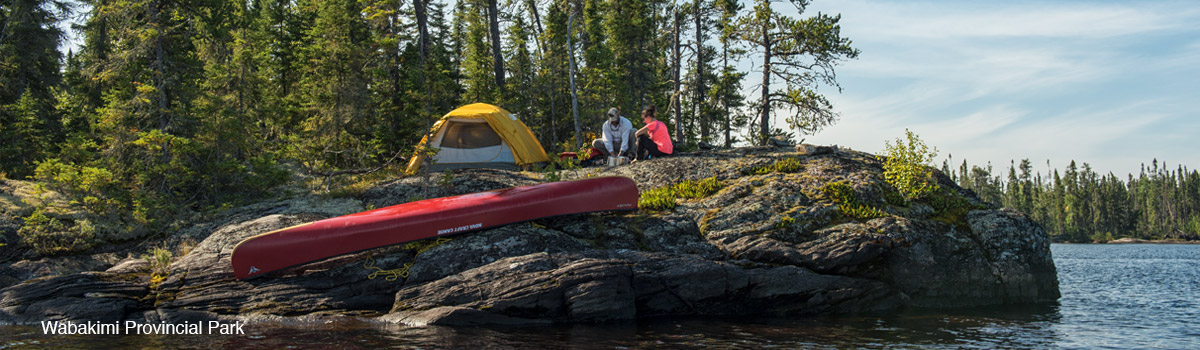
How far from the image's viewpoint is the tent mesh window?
19484 millimetres

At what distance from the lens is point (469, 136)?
1953 cm

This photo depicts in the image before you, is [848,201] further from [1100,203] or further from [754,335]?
[1100,203]

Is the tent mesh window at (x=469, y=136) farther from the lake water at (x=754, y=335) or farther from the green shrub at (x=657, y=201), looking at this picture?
the lake water at (x=754, y=335)

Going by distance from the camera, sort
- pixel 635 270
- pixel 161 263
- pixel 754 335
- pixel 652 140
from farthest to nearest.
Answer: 1. pixel 652 140
2. pixel 161 263
3. pixel 635 270
4. pixel 754 335

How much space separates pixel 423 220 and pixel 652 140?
724 cm

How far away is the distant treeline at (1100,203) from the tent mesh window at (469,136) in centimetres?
9291

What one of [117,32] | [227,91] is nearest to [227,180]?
[117,32]

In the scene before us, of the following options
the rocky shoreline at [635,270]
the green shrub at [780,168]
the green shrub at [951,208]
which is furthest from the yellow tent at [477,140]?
the green shrub at [951,208]

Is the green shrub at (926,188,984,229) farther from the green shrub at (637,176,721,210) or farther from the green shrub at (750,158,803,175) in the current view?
the green shrub at (637,176,721,210)

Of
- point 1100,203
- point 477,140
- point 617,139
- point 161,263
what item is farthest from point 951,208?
point 1100,203

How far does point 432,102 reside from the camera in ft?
68.0

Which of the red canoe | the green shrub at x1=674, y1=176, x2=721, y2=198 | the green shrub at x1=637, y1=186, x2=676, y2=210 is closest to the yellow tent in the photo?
the green shrub at x1=674, y1=176, x2=721, y2=198

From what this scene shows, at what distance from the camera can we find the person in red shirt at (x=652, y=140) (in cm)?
1666

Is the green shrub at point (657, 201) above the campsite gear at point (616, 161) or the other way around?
the other way around
